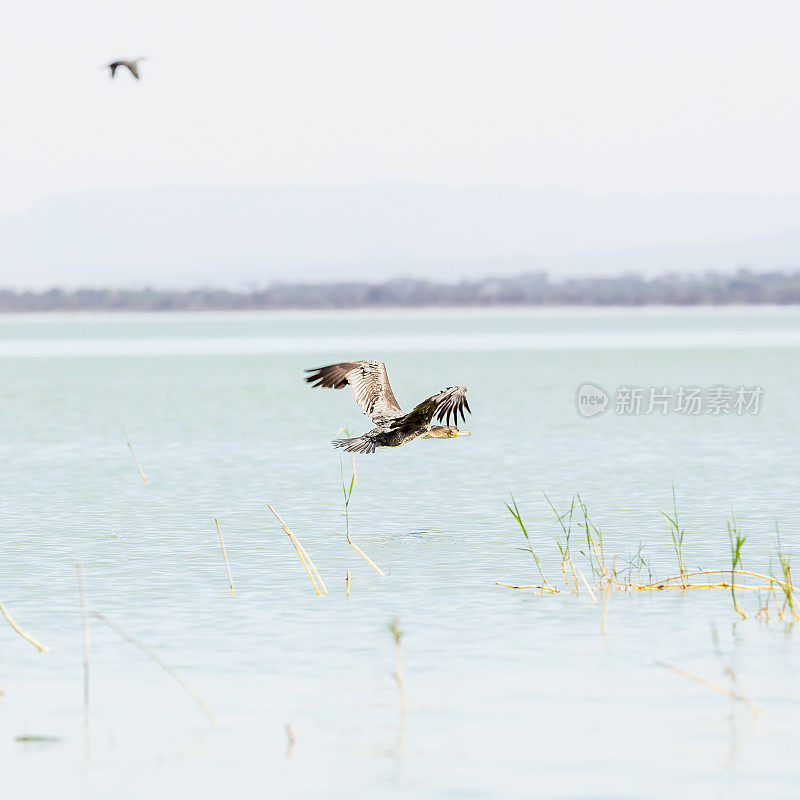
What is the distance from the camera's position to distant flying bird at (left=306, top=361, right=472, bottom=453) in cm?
1428

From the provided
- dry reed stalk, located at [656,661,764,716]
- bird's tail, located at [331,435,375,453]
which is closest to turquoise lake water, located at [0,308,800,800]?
dry reed stalk, located at [656,661,764,716]

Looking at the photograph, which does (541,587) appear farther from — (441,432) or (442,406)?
(441,432)

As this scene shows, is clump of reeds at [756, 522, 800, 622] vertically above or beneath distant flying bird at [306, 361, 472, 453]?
beneath

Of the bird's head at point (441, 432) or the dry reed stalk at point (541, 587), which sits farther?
the bird's head at point (441, 432)

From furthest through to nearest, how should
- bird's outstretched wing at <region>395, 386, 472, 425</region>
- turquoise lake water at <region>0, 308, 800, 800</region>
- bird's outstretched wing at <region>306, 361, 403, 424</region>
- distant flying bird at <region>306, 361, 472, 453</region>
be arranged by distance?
1. bird's outstretched wing at <region>306, 361, 403, 424</region>
2. distant flying bird at <region>306, 361, 472, 453</region>
3. bird's outstretched wing at <region>395, 386, 472, 425</region>
4. turquoise lake water at <region>0, 308, 800, 800</region>

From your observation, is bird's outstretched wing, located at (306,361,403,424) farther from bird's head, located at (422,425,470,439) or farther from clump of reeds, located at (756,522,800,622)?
clump of reeds, located at (756,522,800,622)

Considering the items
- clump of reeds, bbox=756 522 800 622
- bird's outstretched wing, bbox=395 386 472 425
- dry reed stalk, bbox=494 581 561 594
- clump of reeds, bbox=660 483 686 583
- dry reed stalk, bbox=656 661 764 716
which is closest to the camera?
dry reed stalk, bbox=656 661 764 716

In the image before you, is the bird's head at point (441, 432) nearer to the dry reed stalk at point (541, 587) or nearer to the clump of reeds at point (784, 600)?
the dry reed stalk at point (541, 587)

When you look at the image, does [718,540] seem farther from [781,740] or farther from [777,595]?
[781,740]

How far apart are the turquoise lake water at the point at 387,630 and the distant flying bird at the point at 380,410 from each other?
1.16 metres

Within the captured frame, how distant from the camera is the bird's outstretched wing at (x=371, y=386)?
14766 mm

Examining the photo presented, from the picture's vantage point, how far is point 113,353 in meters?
92.2

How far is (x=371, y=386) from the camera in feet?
49.2

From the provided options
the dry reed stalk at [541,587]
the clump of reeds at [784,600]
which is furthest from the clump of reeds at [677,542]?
the dry reed stalk at [541,587]
